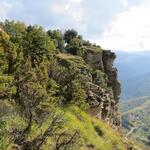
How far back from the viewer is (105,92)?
216 ft

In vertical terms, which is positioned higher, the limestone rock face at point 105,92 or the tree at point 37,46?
the tree at point 37,46

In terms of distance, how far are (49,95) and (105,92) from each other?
24.6 meters

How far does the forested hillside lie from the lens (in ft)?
90.6

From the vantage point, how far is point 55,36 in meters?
79.4

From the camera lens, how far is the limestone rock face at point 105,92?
5838cm

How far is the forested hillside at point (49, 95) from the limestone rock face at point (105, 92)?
0.13 metres

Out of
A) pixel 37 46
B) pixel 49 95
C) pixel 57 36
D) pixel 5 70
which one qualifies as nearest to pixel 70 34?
pixel 57 36

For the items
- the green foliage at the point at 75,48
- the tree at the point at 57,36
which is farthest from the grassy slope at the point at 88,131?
the tree at the point at 57,36

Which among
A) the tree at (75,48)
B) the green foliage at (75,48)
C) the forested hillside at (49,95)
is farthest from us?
the tree at (75,48)

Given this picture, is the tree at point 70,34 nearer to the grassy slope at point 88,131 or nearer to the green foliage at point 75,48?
the green foliage at point 75,48

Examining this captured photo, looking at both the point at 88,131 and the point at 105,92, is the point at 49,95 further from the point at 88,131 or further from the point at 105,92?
the point at 105,92

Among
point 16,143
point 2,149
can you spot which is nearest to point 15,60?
point 16,143

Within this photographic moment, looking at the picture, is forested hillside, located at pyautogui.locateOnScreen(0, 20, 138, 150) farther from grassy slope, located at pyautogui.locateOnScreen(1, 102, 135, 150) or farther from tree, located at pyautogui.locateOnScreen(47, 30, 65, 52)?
tree, located at pyautogui.locateOnScreen(47, 30, 65, 52)

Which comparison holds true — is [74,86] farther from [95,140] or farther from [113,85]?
[113,85]
